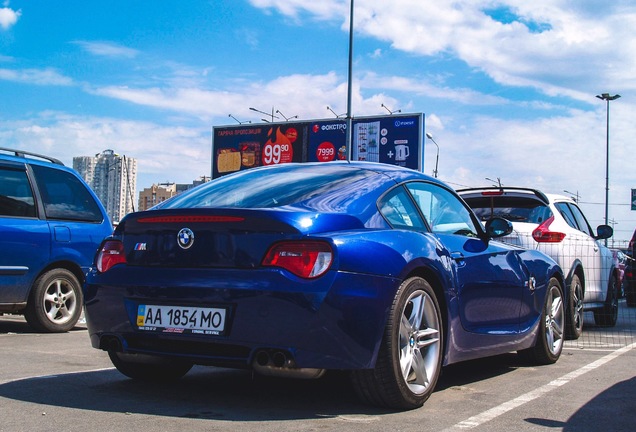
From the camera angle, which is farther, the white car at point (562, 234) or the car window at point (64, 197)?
the white car at point (562, 234)

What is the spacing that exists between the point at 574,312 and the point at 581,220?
1.87m

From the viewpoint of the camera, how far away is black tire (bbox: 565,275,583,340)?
9070 millimetres

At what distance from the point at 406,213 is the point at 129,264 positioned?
1704 mm

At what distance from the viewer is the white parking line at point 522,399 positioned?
14.1ft

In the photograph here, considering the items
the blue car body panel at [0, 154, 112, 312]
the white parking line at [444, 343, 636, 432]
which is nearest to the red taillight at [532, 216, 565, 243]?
Answer: the white parking line at [444, 343, 636, 432]

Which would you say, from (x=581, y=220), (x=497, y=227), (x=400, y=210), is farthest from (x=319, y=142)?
(x=400, y=210)

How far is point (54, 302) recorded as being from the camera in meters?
8.88

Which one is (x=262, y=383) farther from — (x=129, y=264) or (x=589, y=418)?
(x=589, y=418)

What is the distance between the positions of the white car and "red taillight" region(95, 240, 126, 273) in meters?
5.26

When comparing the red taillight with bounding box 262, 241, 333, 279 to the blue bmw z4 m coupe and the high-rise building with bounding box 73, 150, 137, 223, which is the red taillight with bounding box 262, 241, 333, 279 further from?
the high-rise building with bounding box 73, 150, 137, 223

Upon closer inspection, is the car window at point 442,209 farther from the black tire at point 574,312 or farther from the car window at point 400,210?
the black tire at point 574,312

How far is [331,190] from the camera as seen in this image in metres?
4.88

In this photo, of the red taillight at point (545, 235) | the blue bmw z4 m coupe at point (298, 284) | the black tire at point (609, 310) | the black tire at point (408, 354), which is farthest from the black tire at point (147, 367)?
the black tire at point (609, 310)

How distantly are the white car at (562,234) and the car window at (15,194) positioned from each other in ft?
16.0
